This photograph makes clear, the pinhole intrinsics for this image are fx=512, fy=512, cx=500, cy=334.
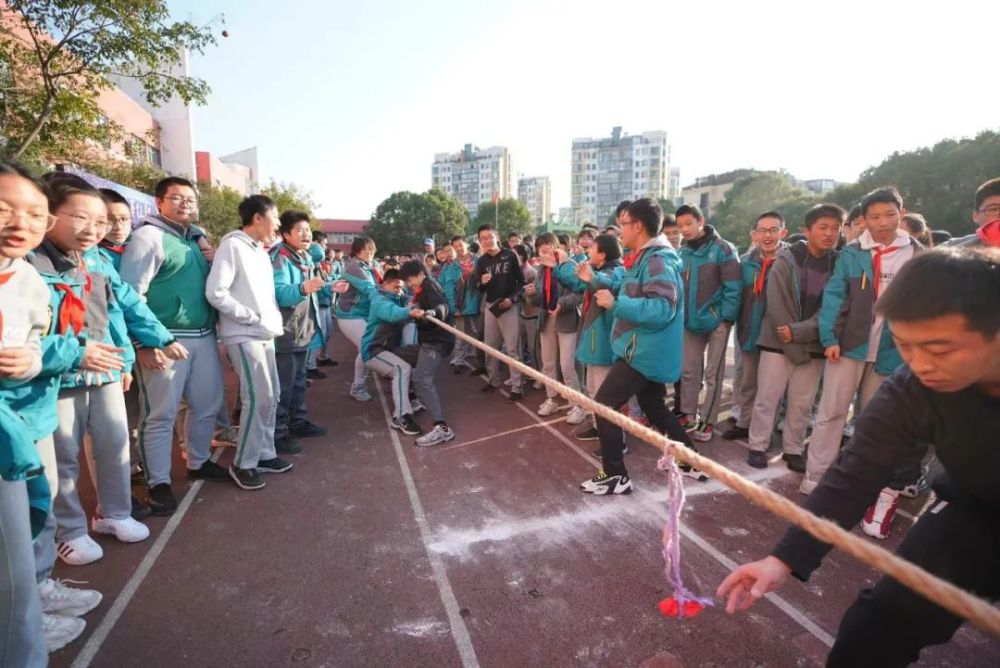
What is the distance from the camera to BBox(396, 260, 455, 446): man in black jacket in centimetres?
520

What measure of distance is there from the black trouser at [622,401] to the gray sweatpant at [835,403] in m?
0.97

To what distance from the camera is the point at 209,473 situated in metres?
4.05

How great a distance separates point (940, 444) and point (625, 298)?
212cm

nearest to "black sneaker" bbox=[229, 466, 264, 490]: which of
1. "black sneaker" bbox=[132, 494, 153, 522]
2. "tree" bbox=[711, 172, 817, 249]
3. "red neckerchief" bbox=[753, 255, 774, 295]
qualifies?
"black sneaker" bbox=[132, 494, 153, 522]

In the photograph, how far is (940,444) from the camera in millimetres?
1522

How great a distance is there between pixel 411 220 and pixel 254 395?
54817mm

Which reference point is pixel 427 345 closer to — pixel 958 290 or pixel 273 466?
pixel 273 466

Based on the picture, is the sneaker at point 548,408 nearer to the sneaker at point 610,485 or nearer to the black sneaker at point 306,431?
the sneaker at point 610,485

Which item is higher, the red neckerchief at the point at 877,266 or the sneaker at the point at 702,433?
the red neckerchief at the point at 877,266

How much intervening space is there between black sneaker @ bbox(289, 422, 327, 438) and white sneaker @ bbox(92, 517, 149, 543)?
2061 mm

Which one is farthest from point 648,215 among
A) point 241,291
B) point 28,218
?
point 28,218

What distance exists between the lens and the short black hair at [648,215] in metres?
3.74

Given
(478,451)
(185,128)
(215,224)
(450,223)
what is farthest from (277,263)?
(450,223)

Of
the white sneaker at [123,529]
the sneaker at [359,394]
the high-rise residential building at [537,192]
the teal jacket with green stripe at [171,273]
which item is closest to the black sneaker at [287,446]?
the teal jacket with green stripe at [171,273]
